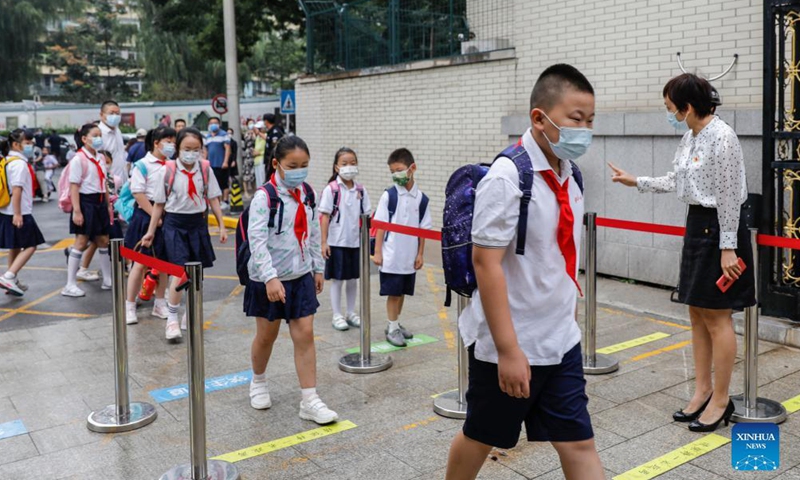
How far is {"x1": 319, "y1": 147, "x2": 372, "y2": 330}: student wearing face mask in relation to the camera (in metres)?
7.11

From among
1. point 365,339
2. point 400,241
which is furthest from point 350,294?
point 365,339

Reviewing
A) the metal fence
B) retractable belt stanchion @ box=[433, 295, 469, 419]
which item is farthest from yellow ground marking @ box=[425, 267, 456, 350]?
the metal fence

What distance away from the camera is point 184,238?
738 cm

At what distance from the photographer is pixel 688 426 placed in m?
4.87

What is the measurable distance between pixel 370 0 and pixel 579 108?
11.7 meters

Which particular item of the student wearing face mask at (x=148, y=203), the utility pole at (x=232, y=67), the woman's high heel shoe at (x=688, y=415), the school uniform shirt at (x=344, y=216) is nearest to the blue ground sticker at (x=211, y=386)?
the school uniform shirt at (x=344, y=216)

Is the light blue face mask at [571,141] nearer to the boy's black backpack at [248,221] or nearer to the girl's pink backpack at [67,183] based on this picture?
the boy's black backpack at [248,221]

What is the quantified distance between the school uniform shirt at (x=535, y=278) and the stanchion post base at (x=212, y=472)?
186 cm

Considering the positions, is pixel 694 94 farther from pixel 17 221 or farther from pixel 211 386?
pixel 17 221

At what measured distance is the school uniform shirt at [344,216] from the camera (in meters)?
7.19

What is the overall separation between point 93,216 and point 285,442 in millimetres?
5341

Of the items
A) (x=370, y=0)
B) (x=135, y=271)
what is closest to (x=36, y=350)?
(x=135, y=271)

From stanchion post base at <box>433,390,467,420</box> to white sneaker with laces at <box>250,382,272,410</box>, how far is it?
1.11 metres

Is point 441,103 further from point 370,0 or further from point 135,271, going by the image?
point 135,271
